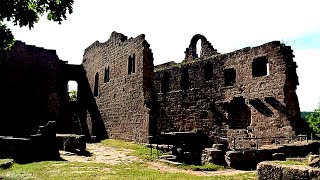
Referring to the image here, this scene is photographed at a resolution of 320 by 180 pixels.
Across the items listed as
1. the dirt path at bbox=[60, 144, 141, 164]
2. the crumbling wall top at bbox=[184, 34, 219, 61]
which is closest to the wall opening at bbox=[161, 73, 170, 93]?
the crumbling wall top at bbox=[184, 34, 219, 61]

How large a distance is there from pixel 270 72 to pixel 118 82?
10839 millimetres

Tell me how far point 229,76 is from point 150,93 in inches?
215

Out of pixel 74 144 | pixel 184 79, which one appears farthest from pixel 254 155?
pixel 184 79

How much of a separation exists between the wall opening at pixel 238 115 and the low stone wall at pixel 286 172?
→ 1411 cm

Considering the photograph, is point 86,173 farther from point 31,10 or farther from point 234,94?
point 234,94

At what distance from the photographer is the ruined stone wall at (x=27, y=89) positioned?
Answer: 22781 millimetres

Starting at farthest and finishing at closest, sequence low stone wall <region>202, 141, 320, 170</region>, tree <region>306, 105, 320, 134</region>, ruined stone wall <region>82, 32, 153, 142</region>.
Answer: tree <region>306, 105, 320, 134</region>
ruined stone wall <region>82, 32, 153, 142</region>
low stone wall <region>202, 141, 320, 170</region>

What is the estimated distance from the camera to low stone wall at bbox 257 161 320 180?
Answer: 4707 mm

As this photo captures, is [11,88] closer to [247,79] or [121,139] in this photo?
[121,139]

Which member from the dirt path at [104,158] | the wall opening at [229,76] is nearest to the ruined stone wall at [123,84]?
the dirt path at [104,158]

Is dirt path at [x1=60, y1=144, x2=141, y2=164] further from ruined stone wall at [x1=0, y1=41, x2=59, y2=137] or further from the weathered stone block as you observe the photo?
ruined stone wall at [x1=0, y1=41, x2=59, y2=137]

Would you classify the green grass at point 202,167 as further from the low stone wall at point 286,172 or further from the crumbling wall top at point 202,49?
the crumbling wall top at point 202,49

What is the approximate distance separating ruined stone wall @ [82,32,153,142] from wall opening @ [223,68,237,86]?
4995 millimetres

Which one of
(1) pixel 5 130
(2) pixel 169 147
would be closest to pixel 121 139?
(2) pixel 169 147
